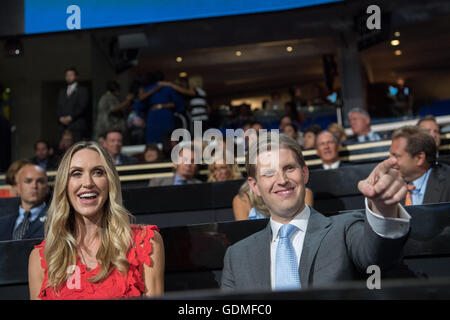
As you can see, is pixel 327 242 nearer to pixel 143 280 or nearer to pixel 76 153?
pixel 143 280

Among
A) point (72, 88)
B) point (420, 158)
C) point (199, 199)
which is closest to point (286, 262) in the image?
point (420, 158)

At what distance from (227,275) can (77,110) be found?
15.5ft

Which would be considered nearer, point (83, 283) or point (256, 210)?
point (83, 283)

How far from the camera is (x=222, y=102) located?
11.9m

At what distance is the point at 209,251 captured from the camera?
1.66 metres

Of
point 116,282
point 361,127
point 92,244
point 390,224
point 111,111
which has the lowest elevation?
point 116,282

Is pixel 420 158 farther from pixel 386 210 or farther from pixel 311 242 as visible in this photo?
pixel 386 210

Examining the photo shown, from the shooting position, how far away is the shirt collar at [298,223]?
1449mm

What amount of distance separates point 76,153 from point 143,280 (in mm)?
504

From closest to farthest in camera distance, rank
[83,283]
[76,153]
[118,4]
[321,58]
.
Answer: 1. [83,283]
2. [76,153]
3. [118,4]
4. [321,58]

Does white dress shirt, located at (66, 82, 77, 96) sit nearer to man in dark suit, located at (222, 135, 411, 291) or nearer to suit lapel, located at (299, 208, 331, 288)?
man in dark suit, located at (222, 135, 411, 291)

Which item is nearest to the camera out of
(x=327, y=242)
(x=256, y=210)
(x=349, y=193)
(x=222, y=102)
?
(x=327, y=242)

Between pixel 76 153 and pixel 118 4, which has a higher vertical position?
pixel 118 4
